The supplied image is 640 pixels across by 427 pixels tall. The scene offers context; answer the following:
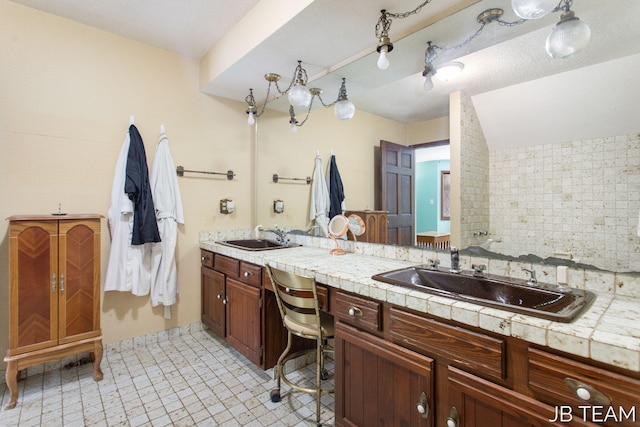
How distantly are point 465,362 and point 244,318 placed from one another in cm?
158

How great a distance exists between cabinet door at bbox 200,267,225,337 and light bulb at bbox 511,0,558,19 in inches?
95.4

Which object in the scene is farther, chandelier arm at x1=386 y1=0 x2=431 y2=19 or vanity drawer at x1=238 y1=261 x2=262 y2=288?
vanity drawer at x1=238 y1=261 x2=262 y2=288

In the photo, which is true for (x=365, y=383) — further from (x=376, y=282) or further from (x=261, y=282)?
(x=261, y=282)

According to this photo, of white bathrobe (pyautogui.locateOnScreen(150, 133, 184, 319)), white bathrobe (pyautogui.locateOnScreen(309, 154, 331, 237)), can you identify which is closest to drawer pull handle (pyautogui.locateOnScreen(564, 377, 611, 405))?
white bathrobe (pyautogui.locateOnScreen(309, 154, 331, 237))

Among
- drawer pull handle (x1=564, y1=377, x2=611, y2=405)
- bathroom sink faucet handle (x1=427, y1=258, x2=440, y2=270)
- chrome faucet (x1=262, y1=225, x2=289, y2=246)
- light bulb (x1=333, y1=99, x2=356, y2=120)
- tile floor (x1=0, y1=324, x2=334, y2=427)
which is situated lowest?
tile floor (x1=0, y1=324, x2=334, y2=427)

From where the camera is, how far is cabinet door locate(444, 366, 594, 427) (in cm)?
85

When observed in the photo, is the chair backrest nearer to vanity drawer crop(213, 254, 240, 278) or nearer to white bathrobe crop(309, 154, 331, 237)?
vanity drawer crop(213, 254, 240, 278)

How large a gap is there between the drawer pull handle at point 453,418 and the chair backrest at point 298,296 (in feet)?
2.29

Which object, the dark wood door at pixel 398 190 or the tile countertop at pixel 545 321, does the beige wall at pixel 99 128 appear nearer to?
the dark wood door at pixel 398 190

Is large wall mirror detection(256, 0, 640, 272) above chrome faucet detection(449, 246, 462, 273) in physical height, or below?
above

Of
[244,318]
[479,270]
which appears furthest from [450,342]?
[244,318]

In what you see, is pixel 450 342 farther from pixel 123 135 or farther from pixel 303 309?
pixel 123 135

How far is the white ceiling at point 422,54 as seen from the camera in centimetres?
121

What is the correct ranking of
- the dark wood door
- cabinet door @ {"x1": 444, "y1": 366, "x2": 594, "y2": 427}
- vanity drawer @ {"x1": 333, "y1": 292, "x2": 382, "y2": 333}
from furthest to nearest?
1. the dark wood door
2. vanity drawer @ {"x1": 333, "y1": 292, "x2": 382, "y2": 333}
3. cabinet door @ {"x1": 444, "y1": 366, "x2": 594, "y2": 427}
